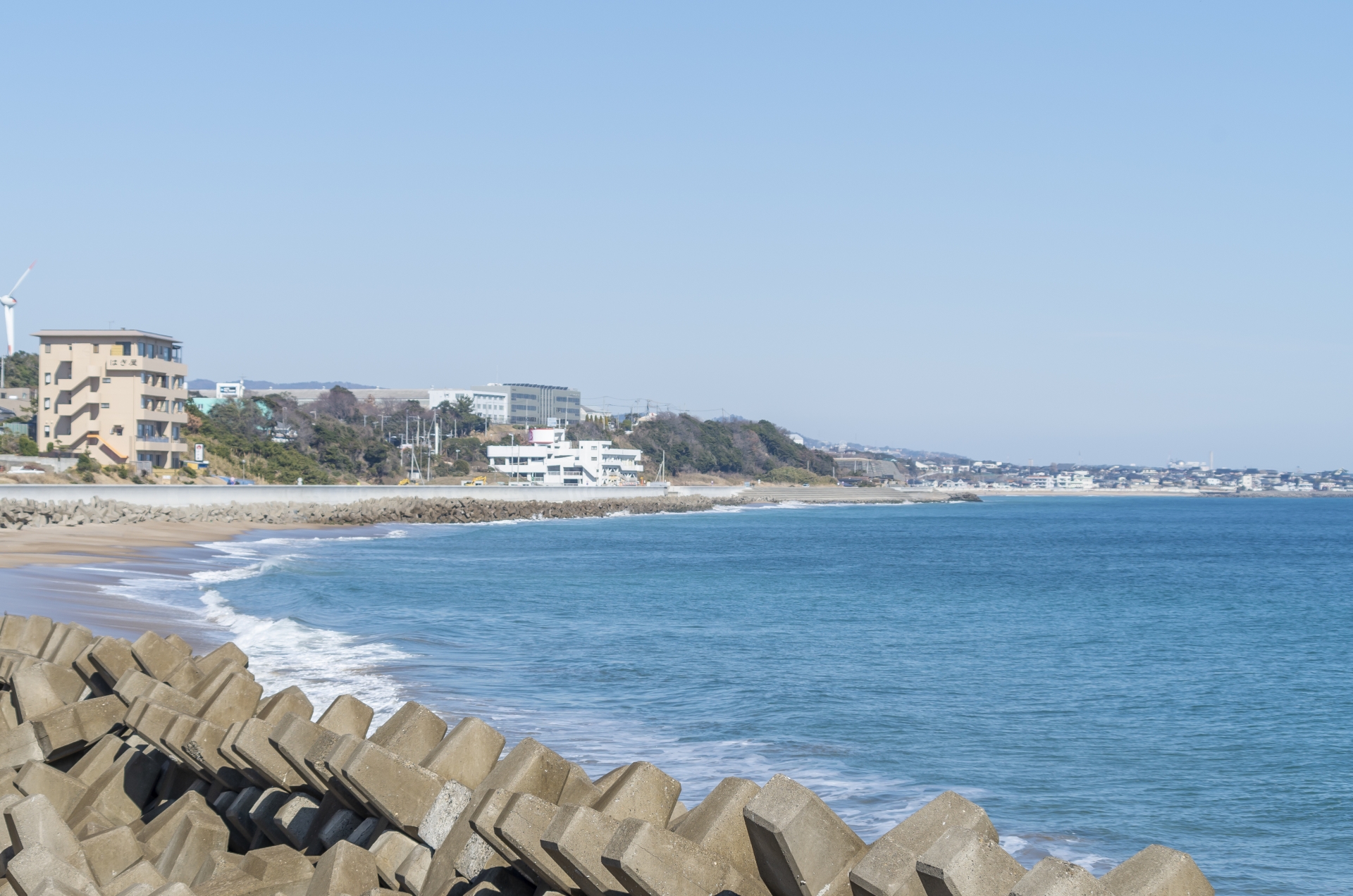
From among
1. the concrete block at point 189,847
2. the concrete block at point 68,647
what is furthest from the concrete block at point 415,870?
the concrete block at point 68,647

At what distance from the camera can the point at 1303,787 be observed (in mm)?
11586

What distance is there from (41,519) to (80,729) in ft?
128

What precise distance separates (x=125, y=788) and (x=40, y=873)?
8.04ft

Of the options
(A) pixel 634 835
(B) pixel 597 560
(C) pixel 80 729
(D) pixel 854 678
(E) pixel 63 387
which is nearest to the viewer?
(A) pixel 634 835

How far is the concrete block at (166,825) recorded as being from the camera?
6.08 m

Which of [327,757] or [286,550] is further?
[286,550]

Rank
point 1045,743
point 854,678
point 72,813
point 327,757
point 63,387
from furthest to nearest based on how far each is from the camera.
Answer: point 63,387 < point 854,678 < point 1045,743 < point 72,813 < point 327,757

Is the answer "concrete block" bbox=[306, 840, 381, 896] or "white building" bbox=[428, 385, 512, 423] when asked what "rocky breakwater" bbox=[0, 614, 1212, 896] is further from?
"white building" bbox=[428, 385, 512, 423]

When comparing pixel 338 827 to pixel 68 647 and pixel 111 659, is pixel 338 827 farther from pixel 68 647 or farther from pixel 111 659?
pixel 68 647

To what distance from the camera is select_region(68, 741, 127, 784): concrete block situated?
7277 millimetres

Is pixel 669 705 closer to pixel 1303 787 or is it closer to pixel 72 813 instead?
pixel 1303 787

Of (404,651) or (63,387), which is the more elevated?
(63,387)

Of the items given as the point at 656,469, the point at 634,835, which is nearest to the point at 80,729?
the point at 634,835

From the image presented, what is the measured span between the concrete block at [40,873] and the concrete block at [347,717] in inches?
68.2
